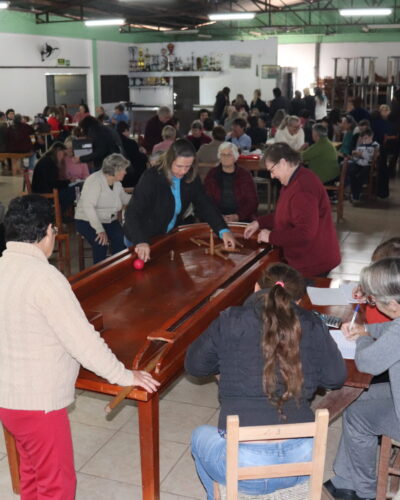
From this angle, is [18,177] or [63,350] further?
[18,177]

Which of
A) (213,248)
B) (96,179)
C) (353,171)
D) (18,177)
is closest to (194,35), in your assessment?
(18,177)

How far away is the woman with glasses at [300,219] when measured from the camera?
12.5 ft

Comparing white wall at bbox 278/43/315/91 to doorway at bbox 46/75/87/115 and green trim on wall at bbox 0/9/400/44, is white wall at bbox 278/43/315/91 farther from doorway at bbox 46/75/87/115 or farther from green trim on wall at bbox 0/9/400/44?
doorway at bbox 46/75/87/115

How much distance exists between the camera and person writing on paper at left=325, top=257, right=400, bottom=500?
7.82 ft

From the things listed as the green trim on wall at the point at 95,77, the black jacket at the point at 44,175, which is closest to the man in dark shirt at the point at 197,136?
the black jacket at the point at 44,175

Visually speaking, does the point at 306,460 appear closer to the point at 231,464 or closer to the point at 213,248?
the point at 231,464

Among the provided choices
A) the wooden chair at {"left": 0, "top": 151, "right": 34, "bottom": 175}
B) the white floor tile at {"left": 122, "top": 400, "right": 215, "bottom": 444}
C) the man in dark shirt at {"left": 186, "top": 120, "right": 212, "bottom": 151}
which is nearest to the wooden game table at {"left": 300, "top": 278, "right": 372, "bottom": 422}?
the white floor tile at {"left": 122, "top": 400, "right": 215, "bottom": 444}

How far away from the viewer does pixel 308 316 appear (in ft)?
7.37

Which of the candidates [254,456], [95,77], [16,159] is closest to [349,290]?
[254,456]

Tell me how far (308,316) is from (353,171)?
7913mm

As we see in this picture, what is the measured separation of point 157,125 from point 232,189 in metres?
3.77

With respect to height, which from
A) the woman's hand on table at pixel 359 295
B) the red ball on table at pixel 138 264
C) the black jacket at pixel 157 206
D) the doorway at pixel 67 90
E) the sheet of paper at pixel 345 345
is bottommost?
the sheet of paper at pixel 345 345

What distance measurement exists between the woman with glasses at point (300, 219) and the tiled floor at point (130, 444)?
3.32ft

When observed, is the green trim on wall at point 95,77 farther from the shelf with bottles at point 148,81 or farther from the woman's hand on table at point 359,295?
the woman's hand on table at point 359,295
